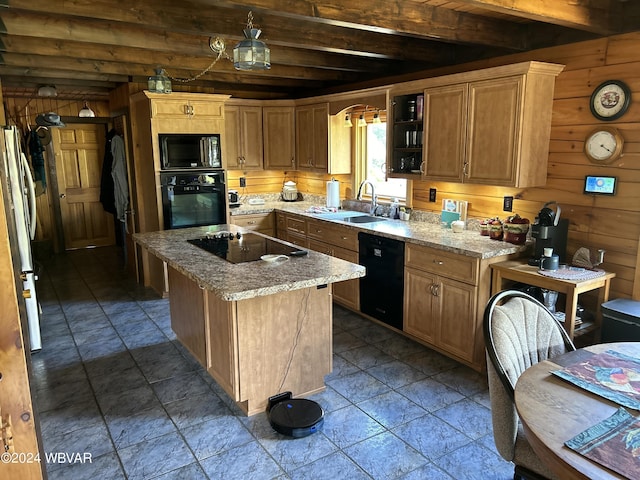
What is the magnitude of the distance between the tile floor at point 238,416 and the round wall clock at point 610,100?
1.88m

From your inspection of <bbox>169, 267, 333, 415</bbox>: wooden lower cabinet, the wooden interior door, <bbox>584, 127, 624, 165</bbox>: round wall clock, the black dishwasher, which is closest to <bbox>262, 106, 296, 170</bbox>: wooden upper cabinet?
the black dishwasher

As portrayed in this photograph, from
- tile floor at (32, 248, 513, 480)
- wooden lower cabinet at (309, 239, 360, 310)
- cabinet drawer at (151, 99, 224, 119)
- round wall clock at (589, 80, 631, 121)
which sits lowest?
tile floor at (32, 248, 513, 480)

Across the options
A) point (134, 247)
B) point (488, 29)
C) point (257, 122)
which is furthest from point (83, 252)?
point (488, 29)

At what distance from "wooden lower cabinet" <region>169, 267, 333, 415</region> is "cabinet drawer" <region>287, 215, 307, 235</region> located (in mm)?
1978

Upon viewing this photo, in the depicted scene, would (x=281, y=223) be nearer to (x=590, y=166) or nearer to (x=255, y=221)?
(x=255, y=221)

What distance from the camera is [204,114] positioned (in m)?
4.82

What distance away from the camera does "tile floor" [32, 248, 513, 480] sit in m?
2.31

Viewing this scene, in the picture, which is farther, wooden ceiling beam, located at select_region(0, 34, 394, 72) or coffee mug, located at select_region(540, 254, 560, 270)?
wooden ceiling beam, located at select_region(0, 34, 394, 72)

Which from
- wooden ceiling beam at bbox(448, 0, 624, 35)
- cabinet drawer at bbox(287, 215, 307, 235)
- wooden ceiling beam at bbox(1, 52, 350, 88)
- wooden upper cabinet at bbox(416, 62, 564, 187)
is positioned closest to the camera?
wooden ceiling beam at bbox(448, 0, 624, 35)

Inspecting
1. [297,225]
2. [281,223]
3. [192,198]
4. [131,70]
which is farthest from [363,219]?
[131,70]

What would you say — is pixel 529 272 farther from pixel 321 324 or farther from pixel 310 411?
pixel 310 411

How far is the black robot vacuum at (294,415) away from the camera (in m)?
2.53

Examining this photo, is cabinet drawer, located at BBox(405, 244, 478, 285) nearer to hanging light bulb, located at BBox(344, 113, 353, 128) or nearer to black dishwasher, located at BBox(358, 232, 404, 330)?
black dishwasher, located at BBox(358, 232, 404, 330)

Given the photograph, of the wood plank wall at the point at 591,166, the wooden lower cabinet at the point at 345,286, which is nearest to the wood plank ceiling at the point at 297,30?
the wood plank wall at the point at 591,166
